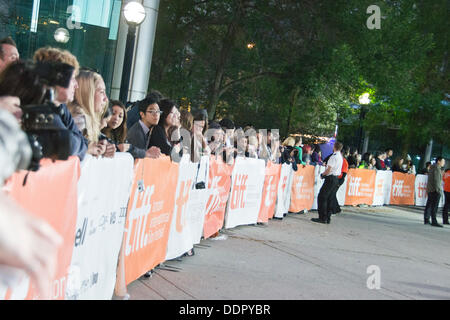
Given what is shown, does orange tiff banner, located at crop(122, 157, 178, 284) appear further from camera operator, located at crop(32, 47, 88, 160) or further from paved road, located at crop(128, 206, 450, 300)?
camera operator, located at crop(32, 47, 88, 160)

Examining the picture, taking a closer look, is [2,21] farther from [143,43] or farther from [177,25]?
[177,25]

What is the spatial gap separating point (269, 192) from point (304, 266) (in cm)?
469

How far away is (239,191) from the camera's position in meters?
10.9

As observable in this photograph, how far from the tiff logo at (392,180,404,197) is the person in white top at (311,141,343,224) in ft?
34.3

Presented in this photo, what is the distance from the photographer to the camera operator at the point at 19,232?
44.2 inches

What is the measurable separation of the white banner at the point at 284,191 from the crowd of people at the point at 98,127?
37 centimetres

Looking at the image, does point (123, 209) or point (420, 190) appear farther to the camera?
point (420, 190)

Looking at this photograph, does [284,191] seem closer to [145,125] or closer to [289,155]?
[289,155]

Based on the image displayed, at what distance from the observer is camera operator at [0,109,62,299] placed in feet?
3.68

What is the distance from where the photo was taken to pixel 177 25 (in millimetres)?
22531

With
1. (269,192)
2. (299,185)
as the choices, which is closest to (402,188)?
(299,185)

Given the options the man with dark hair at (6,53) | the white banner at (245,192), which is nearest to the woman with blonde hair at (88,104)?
the man with dark hair at (6,53)

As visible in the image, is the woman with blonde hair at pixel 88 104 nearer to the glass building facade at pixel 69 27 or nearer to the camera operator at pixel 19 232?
the camera operator at pixel 19 232
